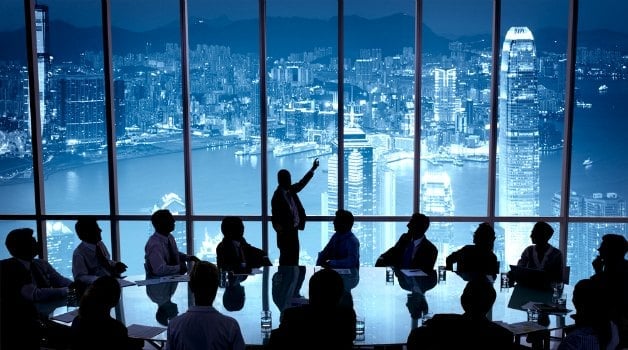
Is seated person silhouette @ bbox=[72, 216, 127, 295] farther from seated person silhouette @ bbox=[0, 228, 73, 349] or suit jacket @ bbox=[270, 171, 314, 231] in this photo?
suit jacket @ bbox=[270, 171, 314, 231]

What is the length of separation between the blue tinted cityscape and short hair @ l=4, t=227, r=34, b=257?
315cm

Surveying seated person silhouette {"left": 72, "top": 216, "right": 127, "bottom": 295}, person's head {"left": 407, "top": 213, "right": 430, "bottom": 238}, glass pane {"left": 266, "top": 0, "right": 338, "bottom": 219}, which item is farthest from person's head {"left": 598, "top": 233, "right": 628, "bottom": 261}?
seated person silhouette {"left": 72, "top": 216, "right": 127, "bottom": 295}

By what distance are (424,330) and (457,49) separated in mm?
5036

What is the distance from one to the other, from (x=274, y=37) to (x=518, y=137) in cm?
320

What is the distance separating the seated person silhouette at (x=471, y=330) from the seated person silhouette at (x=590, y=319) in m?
0.36

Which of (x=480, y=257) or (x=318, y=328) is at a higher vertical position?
(x=318, y=328)

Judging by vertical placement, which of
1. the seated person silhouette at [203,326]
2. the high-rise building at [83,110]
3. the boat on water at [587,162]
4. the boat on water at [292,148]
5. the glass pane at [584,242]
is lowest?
the glass pane at [584,242]

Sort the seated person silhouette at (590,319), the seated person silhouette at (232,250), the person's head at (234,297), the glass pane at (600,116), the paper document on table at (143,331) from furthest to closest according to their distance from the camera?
the glass pane at (600,116) → the seated person silhouette at (232,250) → the person's head at (234,297) → the paper document on table at (143,331) → the seated person silhouette at (590,319)

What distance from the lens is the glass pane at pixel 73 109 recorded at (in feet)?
27.6

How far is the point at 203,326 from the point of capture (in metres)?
3.81

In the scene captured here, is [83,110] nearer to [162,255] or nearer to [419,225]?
[162,255]

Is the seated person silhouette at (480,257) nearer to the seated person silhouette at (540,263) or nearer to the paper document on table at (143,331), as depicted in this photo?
the seated person silhouette at (540,263)

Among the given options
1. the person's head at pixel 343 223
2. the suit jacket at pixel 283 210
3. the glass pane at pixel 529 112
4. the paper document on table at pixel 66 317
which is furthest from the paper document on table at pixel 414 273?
the paper document on table at pixel 66 317

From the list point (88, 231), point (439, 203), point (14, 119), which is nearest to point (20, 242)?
point (88, 231)
